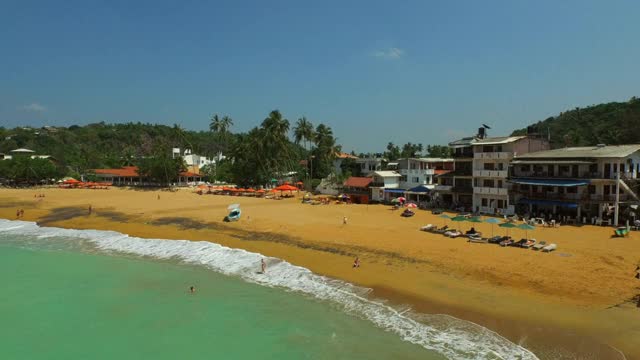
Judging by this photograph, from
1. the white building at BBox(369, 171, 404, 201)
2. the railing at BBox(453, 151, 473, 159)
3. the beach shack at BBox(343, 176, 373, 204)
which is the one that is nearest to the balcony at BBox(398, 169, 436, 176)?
the white building at BBox(369, 171, 404, 201)

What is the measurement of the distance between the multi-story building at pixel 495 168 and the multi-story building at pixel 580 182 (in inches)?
50.1

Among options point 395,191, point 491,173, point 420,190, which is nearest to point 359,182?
point 395,191

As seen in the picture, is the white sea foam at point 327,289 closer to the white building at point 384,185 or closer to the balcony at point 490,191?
the balcony at point 490,191

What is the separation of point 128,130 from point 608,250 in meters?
188

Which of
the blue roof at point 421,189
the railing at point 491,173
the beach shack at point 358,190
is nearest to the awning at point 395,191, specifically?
the blue roof at point 421,189

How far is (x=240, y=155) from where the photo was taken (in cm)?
7900

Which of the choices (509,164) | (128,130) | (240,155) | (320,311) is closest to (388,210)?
(509,164)

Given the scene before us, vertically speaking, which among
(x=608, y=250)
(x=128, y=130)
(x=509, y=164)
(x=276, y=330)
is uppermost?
(x=128, y=130)

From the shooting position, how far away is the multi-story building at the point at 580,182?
3731cm

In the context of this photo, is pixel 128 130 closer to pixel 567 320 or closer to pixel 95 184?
pixel 95 184

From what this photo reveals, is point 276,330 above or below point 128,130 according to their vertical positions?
below

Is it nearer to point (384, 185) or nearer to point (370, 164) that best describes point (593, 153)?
point (384, 185)

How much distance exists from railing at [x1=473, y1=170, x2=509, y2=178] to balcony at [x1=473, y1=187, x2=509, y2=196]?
4.44 ft

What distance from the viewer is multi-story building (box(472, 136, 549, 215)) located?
44.5 m
